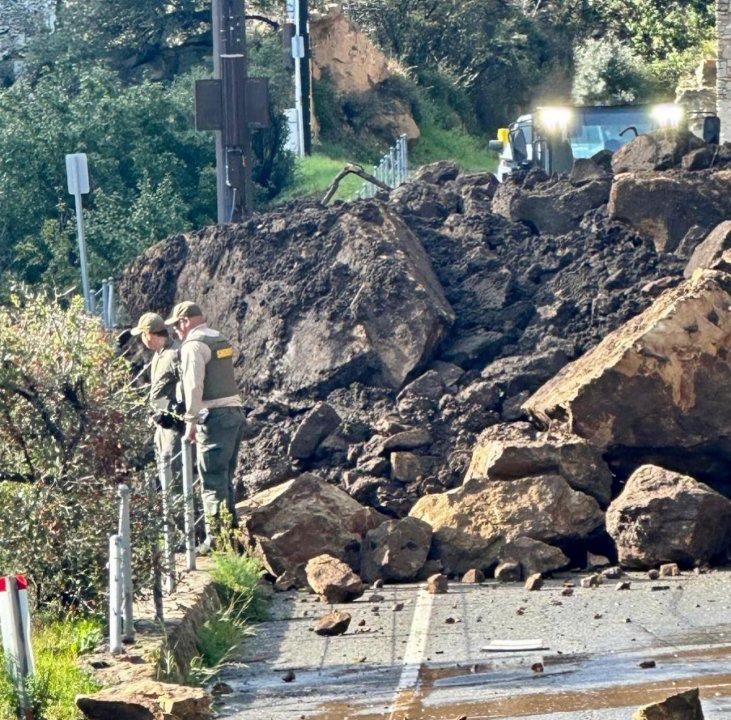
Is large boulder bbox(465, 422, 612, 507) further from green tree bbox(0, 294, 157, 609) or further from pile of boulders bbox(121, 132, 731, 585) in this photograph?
green tree bbox(0, 294, 157, 609)

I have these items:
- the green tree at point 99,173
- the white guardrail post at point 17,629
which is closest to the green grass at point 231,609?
the white guardrail post at point 17,629

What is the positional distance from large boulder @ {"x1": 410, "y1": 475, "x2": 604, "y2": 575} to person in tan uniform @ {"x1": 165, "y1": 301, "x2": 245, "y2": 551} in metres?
1.35

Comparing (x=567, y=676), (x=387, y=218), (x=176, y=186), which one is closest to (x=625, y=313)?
(x=387, y=218)

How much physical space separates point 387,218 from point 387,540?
4.64 meters

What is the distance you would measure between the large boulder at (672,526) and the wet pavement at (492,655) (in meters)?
0.26

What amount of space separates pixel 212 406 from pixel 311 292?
3373mm

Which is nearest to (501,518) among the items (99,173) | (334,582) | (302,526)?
(302,526)

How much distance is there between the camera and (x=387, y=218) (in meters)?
15.0

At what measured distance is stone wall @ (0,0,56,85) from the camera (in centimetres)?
3484

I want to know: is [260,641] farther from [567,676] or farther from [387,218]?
[387,218]

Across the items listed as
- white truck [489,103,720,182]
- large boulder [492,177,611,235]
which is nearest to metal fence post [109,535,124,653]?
large boulder [492,177,611,235]

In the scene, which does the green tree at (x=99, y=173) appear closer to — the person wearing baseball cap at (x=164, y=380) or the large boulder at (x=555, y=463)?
the person wearing baseball cap at (x=164, y=380)

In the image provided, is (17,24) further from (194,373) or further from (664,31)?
(194,373)

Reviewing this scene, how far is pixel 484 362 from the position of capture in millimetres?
13742
